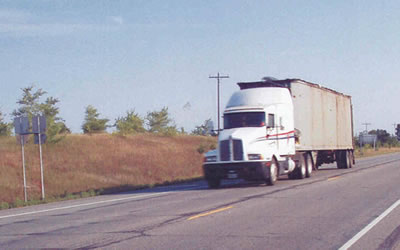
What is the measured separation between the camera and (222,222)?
1150 centimetres

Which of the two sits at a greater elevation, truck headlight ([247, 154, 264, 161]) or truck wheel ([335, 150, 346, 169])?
truck headlight ([247, 154, 264, 161])

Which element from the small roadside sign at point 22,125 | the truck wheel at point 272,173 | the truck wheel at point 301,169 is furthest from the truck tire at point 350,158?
the small roadside sign at point 22,125

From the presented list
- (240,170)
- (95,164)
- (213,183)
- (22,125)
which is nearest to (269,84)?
(240,170)

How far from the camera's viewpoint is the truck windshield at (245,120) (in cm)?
2141

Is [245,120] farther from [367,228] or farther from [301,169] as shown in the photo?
[367,228]

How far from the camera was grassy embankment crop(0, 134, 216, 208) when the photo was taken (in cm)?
3569

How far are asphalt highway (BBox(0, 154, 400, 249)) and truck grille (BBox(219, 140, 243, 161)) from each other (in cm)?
296

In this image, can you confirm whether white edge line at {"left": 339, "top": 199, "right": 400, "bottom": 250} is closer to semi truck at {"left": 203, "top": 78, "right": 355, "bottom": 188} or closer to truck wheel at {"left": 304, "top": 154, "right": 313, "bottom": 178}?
semi truck at {"left": 203, "top": 78, "right": 355, "bottom": 188}

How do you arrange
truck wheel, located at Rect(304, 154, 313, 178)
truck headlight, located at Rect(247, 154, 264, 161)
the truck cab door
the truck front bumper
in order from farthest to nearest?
truck wheel, located at Rect(304, 154, 313, 178) < the truck cab door < truck headlight, located at Rect(247, 154, 264, 161) < the truck front bumper

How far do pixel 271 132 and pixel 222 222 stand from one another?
10.5 m

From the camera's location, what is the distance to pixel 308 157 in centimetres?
2559

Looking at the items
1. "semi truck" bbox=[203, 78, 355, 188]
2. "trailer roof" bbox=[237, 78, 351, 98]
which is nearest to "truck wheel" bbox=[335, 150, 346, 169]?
"semi truck" bbox=[203, 78, 355, 188]

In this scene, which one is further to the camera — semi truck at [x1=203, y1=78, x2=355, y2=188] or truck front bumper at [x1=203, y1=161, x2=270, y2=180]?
semi truck at [x1=203, y1=78, x2=355, y2=188]

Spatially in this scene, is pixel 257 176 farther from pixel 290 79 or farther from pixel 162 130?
pixel 162 130
